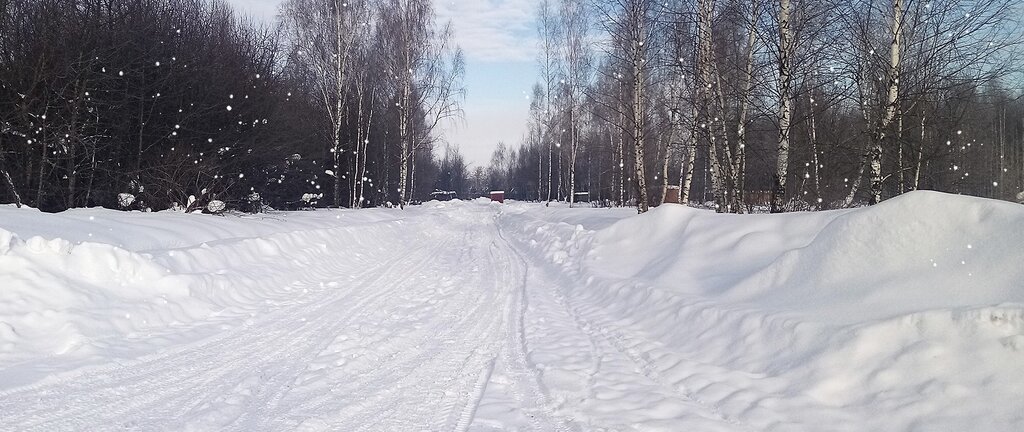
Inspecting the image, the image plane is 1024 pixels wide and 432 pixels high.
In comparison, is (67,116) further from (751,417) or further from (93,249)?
(751,417)

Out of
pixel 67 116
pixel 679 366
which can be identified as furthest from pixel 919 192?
pixel 67 116

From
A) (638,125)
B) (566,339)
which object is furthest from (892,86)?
(566,339)

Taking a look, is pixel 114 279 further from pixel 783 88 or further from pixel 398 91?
pixel 398 91

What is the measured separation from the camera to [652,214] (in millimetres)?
10891

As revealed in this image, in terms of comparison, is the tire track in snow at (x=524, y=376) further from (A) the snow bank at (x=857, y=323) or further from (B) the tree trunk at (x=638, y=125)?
(B) the tree trunk at (x=638, y=125)

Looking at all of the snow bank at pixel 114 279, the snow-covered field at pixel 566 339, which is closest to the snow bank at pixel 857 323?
the snow-covered field at pixel 566 339

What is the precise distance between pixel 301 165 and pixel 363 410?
2476 cm

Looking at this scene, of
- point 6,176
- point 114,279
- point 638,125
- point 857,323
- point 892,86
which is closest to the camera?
point 857,323

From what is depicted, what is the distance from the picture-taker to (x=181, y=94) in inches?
662

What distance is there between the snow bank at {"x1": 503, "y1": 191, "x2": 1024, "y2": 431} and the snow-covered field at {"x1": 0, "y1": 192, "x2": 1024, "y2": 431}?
0.05 feet

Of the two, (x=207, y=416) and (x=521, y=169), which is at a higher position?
(x=521, y=169)

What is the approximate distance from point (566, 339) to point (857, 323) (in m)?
2.62

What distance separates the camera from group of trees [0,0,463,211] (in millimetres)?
12734

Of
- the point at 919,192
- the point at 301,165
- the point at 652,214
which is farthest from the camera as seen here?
the point at 301,165
